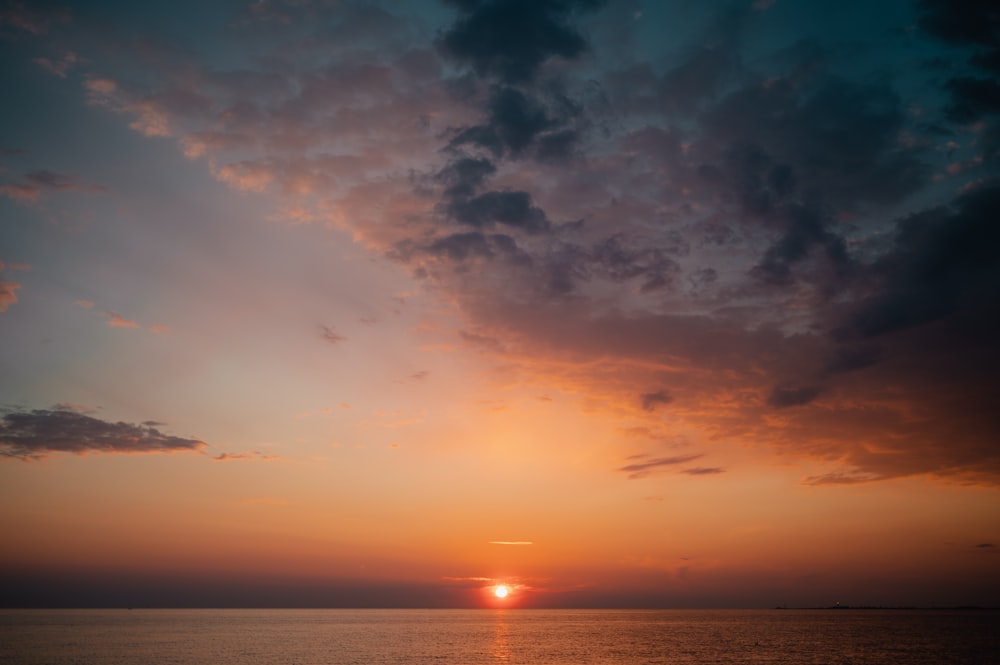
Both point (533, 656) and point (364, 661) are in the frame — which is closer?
A: point (364, 661)

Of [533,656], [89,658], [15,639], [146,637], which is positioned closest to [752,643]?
[533,656]

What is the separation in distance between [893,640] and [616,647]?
3317 inches

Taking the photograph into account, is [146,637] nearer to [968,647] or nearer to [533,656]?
[533,656]

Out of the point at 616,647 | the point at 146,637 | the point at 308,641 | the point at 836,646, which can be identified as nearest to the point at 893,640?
the point at 836,646

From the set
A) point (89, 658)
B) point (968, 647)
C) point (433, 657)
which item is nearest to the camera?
point (89, 658)

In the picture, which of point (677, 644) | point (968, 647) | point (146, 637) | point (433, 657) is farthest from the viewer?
point (146, 637)

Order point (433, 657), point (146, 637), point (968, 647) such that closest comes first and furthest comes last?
point (433, 657)
point (968, 647)
point (146, 637)

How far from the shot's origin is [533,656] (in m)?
131

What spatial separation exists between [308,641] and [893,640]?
163321 millimetres

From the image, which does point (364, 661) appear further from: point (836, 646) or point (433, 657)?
point (836, 646)

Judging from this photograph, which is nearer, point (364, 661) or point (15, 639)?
point (364, 661)

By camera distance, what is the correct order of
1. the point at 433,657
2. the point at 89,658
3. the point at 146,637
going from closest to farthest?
the point at 89,658, the point at 433,657, the point at 146,637

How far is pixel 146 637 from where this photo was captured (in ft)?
569

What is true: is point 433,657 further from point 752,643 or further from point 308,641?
point 752,643
